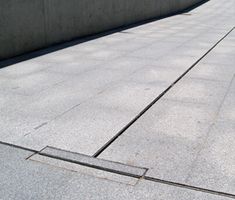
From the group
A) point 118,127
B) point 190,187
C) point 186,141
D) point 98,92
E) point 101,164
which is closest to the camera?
point 190,187

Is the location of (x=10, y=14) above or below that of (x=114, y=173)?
above

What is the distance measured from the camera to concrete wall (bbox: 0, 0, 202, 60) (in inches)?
409

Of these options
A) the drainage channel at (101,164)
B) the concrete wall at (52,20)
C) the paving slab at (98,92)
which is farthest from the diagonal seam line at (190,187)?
the concrete wall at (52,20)

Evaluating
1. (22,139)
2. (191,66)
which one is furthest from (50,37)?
(22,139)

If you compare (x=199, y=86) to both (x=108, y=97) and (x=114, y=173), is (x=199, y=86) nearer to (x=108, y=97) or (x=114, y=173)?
(x=108, y=97)

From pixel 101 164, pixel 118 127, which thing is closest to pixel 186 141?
pixel 118 127

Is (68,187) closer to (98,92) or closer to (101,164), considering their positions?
(101,164)

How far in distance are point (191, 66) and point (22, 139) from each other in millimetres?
5657

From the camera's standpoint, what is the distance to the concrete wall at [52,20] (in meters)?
10.4

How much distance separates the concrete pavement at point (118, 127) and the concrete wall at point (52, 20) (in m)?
1.05

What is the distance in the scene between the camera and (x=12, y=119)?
585 cm

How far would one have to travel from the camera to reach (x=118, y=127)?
554cm

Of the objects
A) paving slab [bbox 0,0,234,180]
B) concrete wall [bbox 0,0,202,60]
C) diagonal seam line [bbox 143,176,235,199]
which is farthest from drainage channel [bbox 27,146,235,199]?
concrete wall [bbox 0,0,202,60]

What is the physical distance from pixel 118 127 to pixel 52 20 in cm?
777
